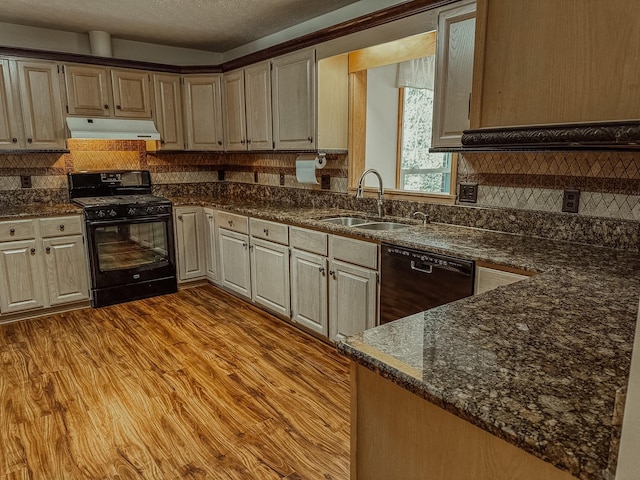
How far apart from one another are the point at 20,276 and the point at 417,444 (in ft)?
12.1

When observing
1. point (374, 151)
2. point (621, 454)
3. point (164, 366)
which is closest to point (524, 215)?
point (374, 151)

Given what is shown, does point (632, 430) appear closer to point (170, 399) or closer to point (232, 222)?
point (170, 399)

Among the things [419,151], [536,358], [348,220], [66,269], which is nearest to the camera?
Answer: [536,358]

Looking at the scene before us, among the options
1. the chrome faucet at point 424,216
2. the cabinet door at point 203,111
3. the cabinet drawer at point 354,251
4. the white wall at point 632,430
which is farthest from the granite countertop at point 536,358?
the cabinet door at point 203,111

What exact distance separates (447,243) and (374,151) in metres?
1.80

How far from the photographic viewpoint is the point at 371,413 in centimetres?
112

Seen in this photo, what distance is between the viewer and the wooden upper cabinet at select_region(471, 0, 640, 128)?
78 cm

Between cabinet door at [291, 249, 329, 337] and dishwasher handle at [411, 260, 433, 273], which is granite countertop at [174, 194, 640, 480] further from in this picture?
cabinet door at [291, 249, 329, 337]

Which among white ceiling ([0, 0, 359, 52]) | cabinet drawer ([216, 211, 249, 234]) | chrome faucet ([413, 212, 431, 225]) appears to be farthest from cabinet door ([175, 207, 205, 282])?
chrome faucet ([413, 212, 431, 225])

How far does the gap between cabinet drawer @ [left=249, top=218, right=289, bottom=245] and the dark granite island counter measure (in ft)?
6.76

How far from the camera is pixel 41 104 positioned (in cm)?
377

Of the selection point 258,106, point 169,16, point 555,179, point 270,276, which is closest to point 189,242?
point 270,276

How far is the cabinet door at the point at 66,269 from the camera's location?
369 centimetres

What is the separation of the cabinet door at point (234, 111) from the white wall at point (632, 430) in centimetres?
404
